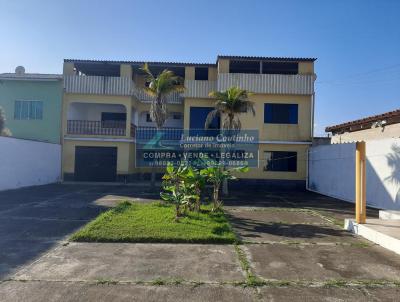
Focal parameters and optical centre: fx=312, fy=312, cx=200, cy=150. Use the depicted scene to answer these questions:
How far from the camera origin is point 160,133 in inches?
861

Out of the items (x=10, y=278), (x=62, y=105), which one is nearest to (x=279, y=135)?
(x=62, y=105)

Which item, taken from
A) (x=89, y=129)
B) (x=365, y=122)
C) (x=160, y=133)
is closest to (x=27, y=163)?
(x=89, y=129)

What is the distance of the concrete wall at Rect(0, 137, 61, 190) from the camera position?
15.6 meters

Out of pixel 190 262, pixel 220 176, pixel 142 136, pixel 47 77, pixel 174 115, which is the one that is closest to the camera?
pixel 190 262

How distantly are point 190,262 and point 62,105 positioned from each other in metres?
18.3

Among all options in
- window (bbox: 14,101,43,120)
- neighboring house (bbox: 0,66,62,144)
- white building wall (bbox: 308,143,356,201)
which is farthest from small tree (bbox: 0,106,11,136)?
white building wall (bbox: 308,143,356,201)

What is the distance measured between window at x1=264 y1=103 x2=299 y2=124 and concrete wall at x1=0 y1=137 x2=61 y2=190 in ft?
46.5

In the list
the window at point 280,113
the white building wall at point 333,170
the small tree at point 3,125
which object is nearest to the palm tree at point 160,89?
the window at point 280,113

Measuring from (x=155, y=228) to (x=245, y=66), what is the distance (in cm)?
1724

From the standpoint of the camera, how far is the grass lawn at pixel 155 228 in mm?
7098

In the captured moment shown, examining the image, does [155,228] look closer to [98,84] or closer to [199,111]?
[199,111]

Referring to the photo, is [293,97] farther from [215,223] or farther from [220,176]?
[215,223]

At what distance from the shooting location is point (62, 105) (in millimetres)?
20844

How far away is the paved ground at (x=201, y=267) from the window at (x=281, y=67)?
15.2 m
